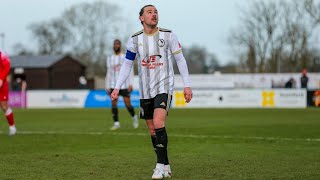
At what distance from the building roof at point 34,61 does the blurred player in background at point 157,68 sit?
74.5 metres

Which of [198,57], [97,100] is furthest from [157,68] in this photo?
[198,57]

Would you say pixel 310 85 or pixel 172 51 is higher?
pixel 172 51

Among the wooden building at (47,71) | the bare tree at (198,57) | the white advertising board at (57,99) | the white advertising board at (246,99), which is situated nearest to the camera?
the white advertising board at (246,99)

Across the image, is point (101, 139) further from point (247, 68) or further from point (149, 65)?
point (247, 68)

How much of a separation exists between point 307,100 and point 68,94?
16.1m

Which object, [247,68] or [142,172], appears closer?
[142,172]

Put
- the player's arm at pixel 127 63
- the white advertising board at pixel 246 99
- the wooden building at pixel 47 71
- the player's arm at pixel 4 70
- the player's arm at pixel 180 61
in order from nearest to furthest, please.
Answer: the player's arm at pixel 180 61
the player's arm at pixel 127 63
the player's arm at pixel 4 70
the white advertising board at pixel 246 99
the wooden building at pixel 47 71

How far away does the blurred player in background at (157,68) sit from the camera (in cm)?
768

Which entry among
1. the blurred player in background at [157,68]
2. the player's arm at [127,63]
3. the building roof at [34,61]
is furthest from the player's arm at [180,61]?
the building roof at [34,61]

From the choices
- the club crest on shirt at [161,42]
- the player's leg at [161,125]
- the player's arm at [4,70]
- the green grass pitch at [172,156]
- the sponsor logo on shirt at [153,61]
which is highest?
the club crest on shirt at [161,42]

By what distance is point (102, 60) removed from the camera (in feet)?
307

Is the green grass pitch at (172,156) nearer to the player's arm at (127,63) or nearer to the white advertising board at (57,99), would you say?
the player's arm at (127,63)

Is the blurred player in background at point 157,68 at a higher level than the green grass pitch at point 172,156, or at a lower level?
higher

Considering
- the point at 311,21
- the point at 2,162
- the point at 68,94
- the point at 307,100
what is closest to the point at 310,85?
the point at 311,21
